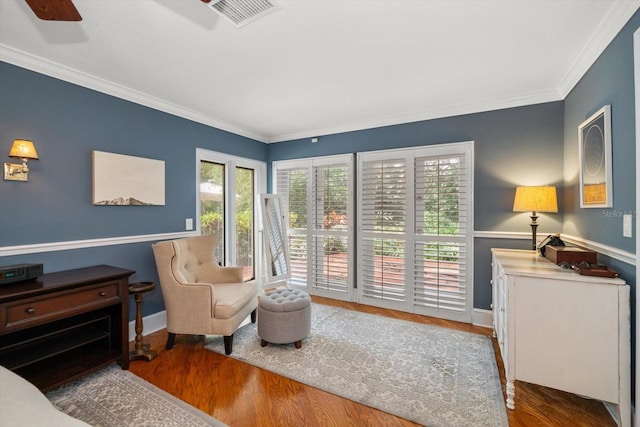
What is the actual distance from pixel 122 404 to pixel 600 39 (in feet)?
14.0

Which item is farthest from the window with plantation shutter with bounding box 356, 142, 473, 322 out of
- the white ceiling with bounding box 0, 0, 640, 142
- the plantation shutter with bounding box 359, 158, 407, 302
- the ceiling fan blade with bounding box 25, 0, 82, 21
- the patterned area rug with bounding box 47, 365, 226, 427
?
the ceiling fan blade with bounding box 25, 0, 82, 21

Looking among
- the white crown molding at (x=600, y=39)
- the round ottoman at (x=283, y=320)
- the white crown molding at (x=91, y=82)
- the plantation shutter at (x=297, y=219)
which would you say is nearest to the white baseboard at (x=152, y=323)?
the round ottoman at (x=283, y=320)

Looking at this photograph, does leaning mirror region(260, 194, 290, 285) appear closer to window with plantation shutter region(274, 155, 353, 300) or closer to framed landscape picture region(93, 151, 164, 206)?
window with plantation shutter region(274, 155, 353, 300)

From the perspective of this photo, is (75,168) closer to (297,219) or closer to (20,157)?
(20,157)

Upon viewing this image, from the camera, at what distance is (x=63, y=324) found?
230 centimetres

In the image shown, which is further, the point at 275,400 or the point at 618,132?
the point at 275,400

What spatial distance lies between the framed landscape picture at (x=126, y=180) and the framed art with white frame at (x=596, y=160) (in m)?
4.01

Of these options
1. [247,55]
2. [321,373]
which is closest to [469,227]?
[321,373]

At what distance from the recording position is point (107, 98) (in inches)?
111

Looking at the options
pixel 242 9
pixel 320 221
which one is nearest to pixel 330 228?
pixel 320 221

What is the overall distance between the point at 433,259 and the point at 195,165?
10.7 feet

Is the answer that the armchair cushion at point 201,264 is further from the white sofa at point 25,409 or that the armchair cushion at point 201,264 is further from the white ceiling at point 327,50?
the white sofa at point 25,409

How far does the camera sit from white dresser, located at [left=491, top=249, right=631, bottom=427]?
1703 mm

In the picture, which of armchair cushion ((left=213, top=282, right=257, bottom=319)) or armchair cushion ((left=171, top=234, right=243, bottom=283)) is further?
armchair cushion ((left=171, top=234, right=243, bottom=283))
